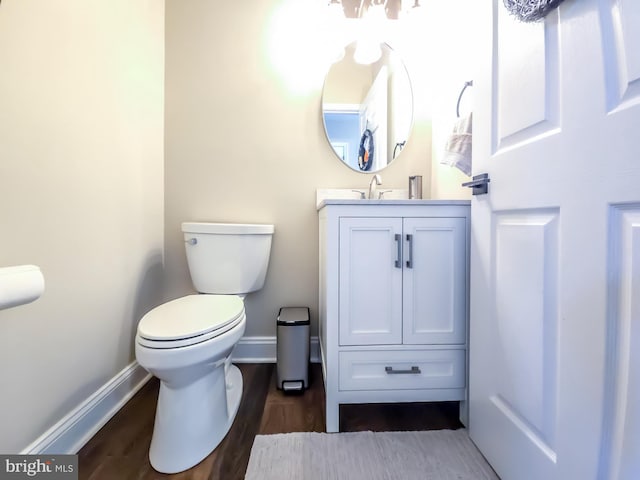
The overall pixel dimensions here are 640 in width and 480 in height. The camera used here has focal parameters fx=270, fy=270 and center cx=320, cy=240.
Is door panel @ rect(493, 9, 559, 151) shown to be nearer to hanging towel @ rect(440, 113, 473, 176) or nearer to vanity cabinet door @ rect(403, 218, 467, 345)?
hanging towel @ rect(440, 113, 473, 176)

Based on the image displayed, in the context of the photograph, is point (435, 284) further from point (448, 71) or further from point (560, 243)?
point (448, 71)

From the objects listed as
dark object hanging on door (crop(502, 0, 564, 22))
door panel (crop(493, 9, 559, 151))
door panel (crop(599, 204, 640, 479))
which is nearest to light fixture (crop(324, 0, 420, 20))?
door panel (crop(493, 9, 559, 151))

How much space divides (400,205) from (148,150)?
1.30 meters

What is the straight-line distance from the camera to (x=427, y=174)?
1630 millimetres

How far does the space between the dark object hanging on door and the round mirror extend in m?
0.85

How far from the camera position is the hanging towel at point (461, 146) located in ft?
3.53

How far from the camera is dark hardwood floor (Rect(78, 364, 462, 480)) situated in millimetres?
873

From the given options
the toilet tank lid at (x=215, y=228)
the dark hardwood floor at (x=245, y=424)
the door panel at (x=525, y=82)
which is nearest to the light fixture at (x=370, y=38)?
the door panel at (x=525, y=82)

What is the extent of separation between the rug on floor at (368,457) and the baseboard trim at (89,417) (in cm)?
61

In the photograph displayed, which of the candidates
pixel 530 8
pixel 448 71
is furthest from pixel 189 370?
pixel 448 71

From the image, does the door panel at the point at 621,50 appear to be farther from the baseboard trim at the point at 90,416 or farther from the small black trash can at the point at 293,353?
the baseboard trim at the point at 90,416

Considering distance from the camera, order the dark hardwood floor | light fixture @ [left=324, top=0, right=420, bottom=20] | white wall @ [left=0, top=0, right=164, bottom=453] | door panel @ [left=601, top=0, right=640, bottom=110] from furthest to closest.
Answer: light fixture @ [left=324, top=0, right=420, bottom=20], the dark hardwood floor, white wall @ [left=0, top=0, right=164, bottom=453], door panel @ [left=601, top=0, right=640, bottom=110]

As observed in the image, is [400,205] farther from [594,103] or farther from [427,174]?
[427,174]

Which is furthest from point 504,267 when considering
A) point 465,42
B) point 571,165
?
point 465,42
